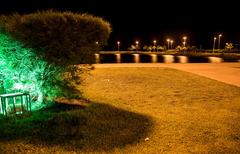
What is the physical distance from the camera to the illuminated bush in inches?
271

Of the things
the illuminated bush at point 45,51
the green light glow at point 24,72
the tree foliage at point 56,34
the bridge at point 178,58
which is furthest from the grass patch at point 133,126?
the bridge at point 178,58

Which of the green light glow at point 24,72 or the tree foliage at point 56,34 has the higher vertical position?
the tree foliage at point 56,34

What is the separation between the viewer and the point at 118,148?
17.4 feet

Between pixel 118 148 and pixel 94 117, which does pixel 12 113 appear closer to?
pixel 94 117

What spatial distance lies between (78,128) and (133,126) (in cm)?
120

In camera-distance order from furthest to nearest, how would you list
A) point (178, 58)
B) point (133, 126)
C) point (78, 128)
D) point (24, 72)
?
1. point (178, 58)
2. point (24, 72)
3. point (133, 126)
4. point (78, 128)

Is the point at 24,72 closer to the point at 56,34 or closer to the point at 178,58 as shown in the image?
the point at 56,34

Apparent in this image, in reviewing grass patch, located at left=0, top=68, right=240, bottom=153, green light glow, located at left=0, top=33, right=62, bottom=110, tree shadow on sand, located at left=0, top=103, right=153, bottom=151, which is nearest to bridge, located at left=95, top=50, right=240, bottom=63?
grass patch, located at left=0, top=68, right=240, bottom=153

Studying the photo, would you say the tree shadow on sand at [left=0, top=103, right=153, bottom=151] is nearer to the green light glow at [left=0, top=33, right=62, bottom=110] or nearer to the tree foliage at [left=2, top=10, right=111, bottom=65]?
the green light glow at [left=0, top=33, right=62, bottom=110]

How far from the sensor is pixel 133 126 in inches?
257

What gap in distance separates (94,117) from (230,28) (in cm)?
9243

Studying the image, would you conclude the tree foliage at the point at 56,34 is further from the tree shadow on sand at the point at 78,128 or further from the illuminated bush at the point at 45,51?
the tree shadow on sand at the point at 78,128

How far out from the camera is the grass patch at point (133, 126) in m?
5.37

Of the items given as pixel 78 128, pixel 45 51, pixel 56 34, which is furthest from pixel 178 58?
pixel 78 128
